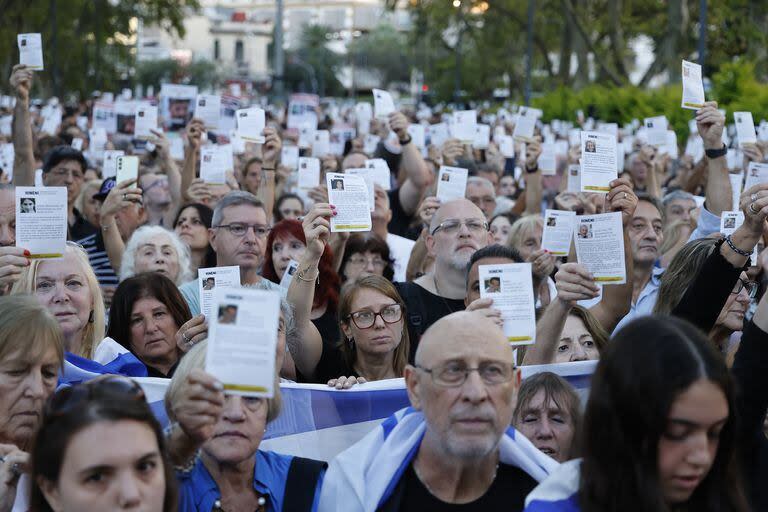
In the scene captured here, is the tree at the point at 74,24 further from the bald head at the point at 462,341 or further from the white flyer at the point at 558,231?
the bald head at the point at 462,341

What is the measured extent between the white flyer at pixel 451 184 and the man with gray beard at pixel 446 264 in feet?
4.52

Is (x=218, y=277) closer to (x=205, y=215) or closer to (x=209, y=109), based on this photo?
(x=205, y=215)

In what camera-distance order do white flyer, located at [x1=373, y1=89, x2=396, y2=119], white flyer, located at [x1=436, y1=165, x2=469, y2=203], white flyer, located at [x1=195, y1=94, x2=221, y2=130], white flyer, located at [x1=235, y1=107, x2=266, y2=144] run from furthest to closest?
1. white flyer, located at [x1=195, y1=94, x2=221, y2=130]
2. white flyer, located at [x1=373, y1=89, x2=396, y2=119]
3. white flyer, located at [x1=235, y1=107, x2=266, y2=144]
4. white flyer, located at [x1=436, y1=165, x2=469, y2=203]

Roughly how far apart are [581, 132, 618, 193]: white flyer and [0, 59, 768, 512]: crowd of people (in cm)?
25

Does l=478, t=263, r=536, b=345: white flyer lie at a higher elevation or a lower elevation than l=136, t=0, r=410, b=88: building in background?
lower

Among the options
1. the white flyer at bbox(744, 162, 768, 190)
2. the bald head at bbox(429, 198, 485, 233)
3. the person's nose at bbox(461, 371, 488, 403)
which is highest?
the white flyer at bbox(744, 162, 768, 190)

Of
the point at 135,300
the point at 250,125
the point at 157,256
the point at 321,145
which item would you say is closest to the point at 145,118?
the point at 321,145

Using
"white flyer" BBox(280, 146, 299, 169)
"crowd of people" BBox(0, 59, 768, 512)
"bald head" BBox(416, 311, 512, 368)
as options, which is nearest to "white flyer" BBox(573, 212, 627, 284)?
"crowd of people" BBox(0, 59, 768, 512)

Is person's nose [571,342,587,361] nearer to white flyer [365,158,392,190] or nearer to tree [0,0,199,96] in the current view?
white flyer [365,158,392,190]

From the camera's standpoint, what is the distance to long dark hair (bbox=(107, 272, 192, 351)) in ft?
19.7

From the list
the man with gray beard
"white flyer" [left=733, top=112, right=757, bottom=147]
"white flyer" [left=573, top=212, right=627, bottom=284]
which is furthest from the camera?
"white flyer" [left=733, top=112, right=757, bottom=147]

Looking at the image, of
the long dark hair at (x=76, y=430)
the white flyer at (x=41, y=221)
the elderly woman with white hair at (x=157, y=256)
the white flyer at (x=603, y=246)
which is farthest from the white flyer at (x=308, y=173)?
the long dark hair at (x=76, y=430)

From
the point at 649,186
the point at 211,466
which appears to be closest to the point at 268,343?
the point at 211,466

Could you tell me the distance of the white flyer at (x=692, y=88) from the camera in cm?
763
